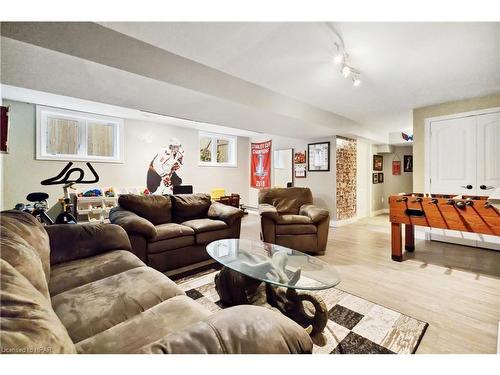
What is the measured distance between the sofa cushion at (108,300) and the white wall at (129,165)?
148 inches

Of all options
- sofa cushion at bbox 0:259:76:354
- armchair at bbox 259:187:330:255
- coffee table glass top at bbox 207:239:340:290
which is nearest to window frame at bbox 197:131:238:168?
armchair at bbox 259:187:330:255

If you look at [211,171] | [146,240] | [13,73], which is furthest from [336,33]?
[211,171]

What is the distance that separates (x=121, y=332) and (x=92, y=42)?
7.05ft

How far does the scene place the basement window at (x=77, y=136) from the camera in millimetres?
3896

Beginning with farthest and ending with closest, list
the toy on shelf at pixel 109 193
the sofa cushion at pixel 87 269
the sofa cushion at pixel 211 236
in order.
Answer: the toy on shelf at pixel 109 193 → the sofa cushion at pixel 211 236 → the sofa cushion at pixel 87 269

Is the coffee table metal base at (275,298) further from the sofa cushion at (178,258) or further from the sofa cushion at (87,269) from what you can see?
the sofa cushion at (178,258)

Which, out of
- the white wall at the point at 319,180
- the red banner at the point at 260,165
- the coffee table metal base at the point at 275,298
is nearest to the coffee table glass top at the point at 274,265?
the coffee table metal base at the point at 275,298

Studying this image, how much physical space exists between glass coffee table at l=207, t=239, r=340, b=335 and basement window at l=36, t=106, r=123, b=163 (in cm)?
379

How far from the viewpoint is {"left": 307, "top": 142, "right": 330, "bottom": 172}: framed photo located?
508 cm

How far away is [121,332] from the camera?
914mm

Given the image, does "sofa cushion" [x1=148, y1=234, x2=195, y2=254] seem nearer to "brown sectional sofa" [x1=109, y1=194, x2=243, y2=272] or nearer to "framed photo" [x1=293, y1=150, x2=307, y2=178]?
"brown sectional sofa" [x1=109, y1=194, x2=243, y2=272]

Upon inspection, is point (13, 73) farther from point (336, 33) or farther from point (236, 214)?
point (336, 33)

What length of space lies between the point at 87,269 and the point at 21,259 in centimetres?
56

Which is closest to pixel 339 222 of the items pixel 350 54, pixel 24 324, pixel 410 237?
pixel 410 237
